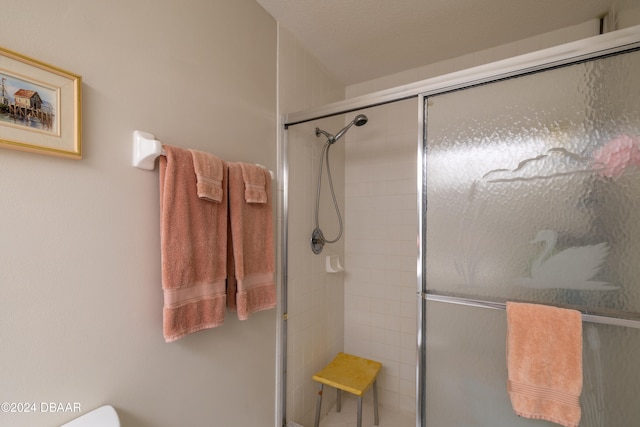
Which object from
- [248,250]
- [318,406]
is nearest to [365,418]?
[318,406]

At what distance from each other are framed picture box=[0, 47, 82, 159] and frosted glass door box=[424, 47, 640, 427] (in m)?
1.26

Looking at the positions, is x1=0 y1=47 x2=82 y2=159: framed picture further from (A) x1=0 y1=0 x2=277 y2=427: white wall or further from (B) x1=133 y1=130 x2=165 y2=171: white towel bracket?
(B) x1=133 y1=130 x2=165 y2=171: white towel bracket

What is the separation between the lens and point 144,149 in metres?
0.88

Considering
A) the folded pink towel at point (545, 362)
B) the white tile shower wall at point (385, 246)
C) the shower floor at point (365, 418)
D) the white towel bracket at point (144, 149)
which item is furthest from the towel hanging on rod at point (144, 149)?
the shower floor at point (365, 418)

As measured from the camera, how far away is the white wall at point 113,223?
0.68 metres

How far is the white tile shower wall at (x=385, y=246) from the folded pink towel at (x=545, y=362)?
0.98 m

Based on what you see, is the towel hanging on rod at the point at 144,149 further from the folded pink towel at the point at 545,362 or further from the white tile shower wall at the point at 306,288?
the folded pink towel at the point at 545,362

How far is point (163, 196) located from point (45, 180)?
28 cm

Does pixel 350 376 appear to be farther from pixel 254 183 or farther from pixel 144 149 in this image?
pixel 144 149

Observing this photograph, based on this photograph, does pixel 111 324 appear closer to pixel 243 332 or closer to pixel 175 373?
pixel 175 373

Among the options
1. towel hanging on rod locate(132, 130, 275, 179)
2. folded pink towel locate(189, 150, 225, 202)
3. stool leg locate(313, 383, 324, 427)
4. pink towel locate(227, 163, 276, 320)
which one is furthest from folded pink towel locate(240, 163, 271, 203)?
stool leg locate(313, 383, 324, 427)

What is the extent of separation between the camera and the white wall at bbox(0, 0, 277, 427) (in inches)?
26.7

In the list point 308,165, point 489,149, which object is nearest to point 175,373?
point 308,165

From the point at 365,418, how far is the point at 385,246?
128 cm
